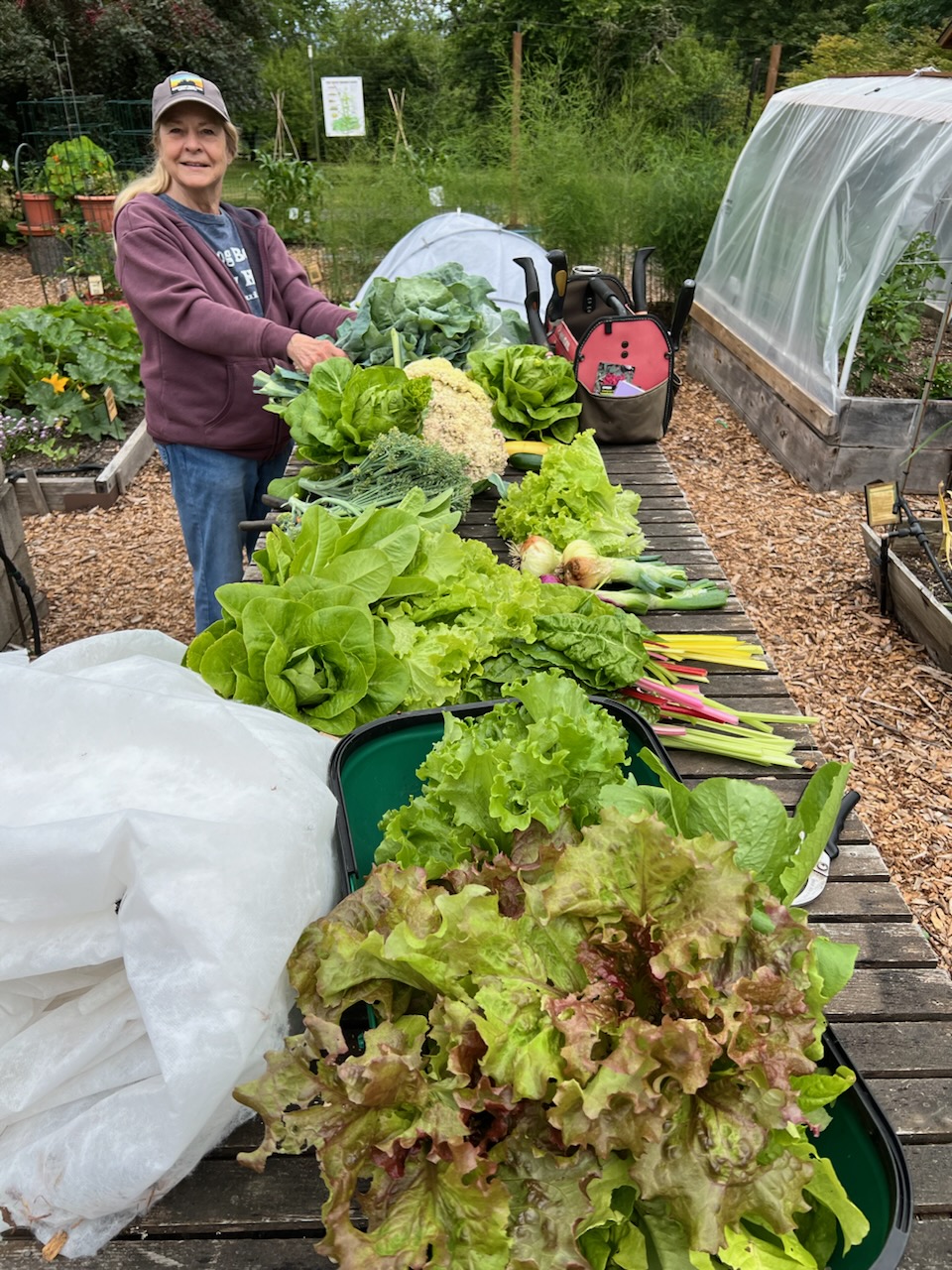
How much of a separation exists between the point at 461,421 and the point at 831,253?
170 inches

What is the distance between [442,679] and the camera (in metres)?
1.89

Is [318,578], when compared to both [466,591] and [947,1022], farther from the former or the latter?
[947,1022]

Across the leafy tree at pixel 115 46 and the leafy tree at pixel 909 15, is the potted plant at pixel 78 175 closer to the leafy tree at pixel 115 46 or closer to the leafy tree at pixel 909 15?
the leafy tree at pixel 115 46

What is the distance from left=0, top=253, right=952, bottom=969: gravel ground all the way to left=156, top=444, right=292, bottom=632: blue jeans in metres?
1.25

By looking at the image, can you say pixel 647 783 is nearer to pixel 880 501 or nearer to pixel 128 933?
pixel 128 933

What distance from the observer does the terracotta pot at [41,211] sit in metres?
11.2

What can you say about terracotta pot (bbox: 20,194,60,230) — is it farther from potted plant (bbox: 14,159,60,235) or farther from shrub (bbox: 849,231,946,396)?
shrub (bbox: 849,231,946,396)

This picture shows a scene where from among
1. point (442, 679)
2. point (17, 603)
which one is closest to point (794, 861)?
point (442, 679)

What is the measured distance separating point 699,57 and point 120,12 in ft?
34.0

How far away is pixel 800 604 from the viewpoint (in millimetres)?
4887

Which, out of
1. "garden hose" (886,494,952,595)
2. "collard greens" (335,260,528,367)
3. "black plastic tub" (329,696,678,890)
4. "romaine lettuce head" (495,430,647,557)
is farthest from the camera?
"garden hose" (886,494,952,595)

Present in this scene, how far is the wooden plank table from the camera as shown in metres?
1.10

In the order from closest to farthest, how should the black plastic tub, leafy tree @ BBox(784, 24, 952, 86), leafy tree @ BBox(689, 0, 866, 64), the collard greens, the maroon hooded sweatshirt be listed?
the black plastic tub, the maroon hooded sweatshirt, the collard greens, leafy tree @ BBox(784, 24, 952, 86), leafy tree @ BBox(689, 0, 866, 64)

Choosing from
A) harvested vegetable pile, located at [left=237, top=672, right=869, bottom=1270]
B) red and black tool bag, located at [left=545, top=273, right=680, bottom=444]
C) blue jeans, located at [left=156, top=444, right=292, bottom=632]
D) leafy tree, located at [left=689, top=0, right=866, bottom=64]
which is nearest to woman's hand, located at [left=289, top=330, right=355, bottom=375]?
blue jeans, located at [left=156, top=444, right=292, bottom=632]
